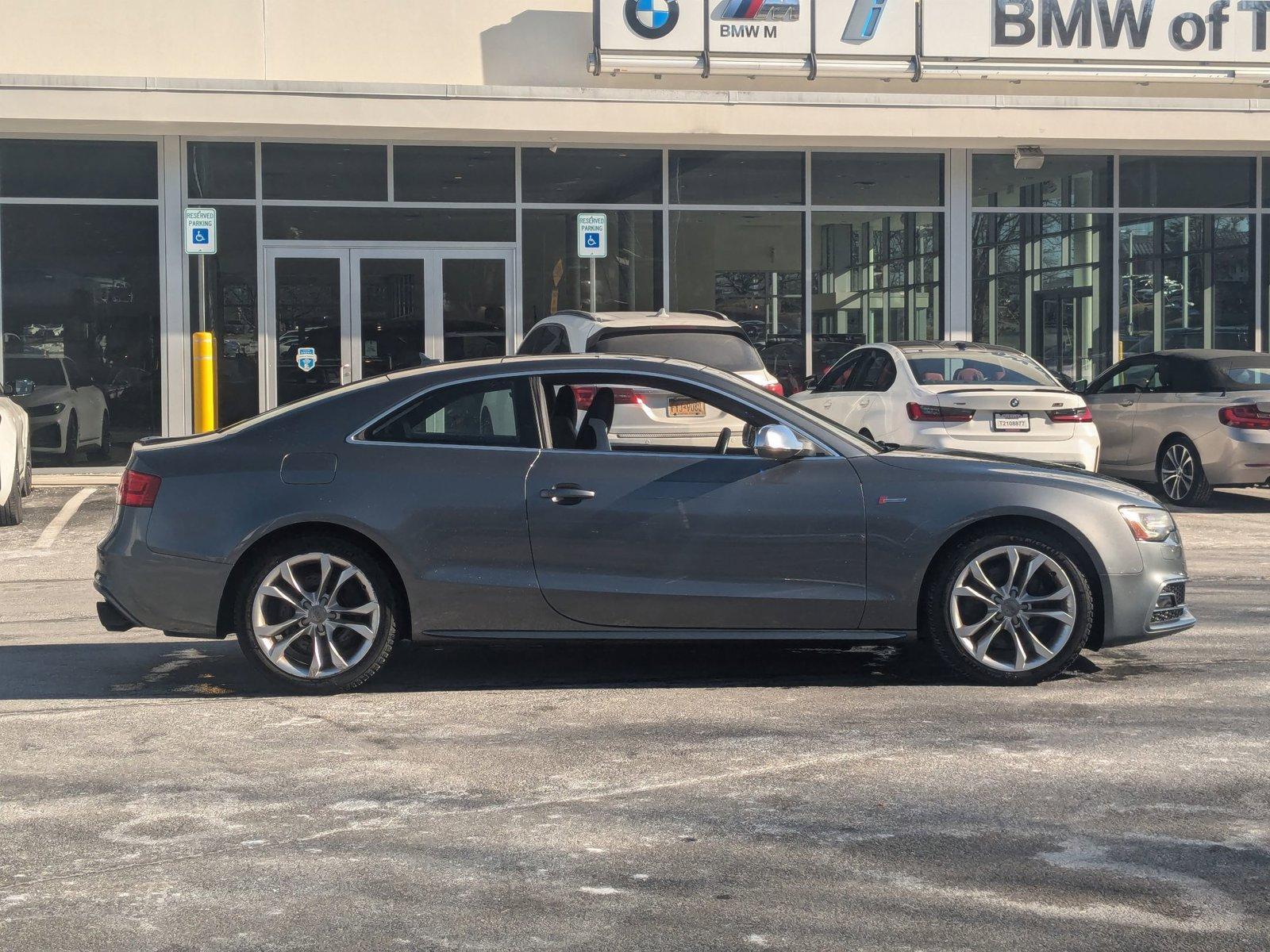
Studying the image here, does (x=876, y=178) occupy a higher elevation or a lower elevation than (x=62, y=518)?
higher

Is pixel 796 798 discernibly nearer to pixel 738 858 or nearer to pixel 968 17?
pixel 738 858

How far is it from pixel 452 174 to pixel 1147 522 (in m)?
13.5

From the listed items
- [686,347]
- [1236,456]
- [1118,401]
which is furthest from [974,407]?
[1118,401]

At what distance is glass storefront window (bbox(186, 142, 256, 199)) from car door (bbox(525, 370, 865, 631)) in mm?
13011

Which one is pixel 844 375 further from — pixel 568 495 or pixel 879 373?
pixel 568 495

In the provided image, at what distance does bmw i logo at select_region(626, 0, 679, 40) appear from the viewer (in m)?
18.1

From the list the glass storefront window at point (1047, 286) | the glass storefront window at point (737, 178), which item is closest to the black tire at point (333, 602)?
the glass storefront window at point (737, 178)

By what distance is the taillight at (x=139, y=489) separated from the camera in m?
6.95

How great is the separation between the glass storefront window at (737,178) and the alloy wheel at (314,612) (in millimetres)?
13584

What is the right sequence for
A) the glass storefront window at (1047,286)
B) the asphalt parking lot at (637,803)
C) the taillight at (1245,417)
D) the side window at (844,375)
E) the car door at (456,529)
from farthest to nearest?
the glass storefront window at (1047,286)
the side window at (844,375)
the taillight at (1245,417)
the car door at (456,529)
the asphalt parking lot at (637,803)

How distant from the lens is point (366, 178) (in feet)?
62.5

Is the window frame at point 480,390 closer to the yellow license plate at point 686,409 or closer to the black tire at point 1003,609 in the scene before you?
the yellow license plate at point 686,409

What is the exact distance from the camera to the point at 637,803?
528cm

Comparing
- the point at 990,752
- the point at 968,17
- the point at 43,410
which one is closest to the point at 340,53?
the point at 43,410
